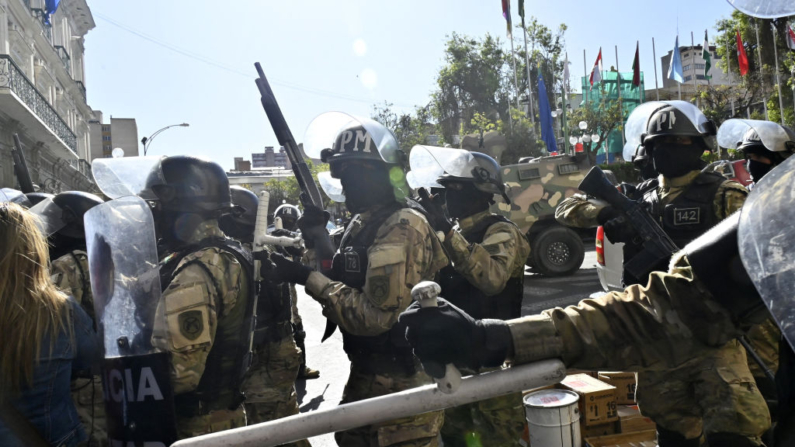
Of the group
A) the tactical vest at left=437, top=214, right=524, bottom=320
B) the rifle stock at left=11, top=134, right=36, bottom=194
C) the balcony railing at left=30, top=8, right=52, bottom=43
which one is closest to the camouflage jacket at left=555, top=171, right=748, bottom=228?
the tactical vest at left=437, top=214, right=524, bottom=320

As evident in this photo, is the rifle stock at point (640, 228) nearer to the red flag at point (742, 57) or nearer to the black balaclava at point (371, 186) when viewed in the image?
the black balaclava at point (371, 186)

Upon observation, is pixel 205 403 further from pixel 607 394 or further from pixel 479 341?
pixel 607 394

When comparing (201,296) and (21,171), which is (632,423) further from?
(21,171)

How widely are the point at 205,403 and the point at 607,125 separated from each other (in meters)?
33.6

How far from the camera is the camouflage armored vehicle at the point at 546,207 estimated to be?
1121 centimetres

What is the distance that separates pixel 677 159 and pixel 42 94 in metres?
25.3

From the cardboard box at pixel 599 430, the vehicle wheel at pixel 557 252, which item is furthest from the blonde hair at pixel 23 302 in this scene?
the vehicle wheel at pixel 557 252

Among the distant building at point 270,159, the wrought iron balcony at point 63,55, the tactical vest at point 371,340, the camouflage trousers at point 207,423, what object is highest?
the distant building at point 270,159

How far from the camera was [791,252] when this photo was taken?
0.97m

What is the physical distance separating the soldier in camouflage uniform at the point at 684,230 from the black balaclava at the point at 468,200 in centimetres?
62

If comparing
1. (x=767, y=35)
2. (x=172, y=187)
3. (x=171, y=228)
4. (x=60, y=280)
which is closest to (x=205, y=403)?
(x=171, y=228)

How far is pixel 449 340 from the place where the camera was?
1.32 meters

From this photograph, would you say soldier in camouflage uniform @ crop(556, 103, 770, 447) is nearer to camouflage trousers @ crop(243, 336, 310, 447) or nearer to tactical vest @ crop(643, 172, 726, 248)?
tactical vest @ crop(643, 172, 726, 248)

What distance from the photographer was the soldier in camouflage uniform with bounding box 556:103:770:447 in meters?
2.63
